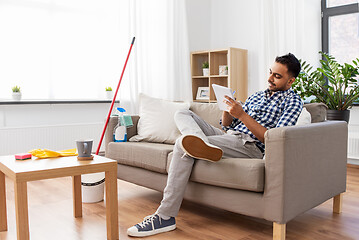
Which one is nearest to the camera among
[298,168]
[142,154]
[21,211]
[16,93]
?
[21,211]

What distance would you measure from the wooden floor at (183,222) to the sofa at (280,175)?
0.46ft

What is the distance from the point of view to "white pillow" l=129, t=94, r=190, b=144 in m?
2.63

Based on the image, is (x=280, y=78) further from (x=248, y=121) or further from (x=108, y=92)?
(x=108, y=92)

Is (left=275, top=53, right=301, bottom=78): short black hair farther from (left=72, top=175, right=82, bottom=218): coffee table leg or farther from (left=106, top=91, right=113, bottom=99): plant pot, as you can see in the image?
(left=106, top=91, right=113, bottom=99): plant pot

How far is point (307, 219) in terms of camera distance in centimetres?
209

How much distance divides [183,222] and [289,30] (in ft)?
9.10

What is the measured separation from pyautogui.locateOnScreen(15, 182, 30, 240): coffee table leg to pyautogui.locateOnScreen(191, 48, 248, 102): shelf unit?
2995 millimetres

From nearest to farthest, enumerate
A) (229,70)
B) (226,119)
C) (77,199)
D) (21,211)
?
1. (21,211)
2. (77,199)
3. (226,119)
4. (229,70)

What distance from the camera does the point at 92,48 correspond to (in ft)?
13.2

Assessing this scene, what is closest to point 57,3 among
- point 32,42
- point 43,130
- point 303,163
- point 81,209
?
point 32,42

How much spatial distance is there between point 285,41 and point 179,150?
8.58 ft

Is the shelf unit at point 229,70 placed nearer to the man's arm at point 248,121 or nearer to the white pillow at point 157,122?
the white pillow at point 157,122

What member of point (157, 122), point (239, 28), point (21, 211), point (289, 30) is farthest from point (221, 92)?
point (239, 28)

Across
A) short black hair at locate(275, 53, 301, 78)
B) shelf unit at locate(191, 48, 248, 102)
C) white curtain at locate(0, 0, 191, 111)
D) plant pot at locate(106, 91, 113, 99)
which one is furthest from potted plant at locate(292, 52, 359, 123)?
plant pot at locate(106, 91, 113, 99)
